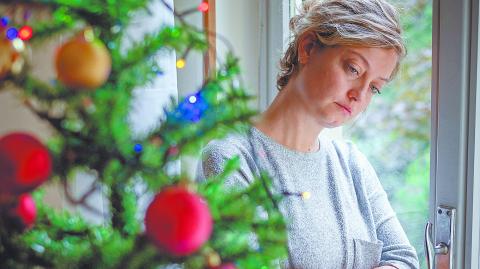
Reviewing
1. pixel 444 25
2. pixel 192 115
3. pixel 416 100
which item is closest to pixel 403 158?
pixel 416 100

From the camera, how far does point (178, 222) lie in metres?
0.36

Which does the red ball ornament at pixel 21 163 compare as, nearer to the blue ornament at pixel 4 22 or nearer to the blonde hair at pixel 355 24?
the blue ornament at pixel 4 22

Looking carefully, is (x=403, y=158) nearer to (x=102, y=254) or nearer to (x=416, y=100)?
(x=416, y=100)

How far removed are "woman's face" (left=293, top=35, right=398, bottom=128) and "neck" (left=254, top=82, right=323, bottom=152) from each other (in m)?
0.02

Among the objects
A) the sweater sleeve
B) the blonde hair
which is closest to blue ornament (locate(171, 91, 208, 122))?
the blonde hair

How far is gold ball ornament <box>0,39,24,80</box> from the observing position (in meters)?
0.40

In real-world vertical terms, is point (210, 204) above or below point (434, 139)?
above

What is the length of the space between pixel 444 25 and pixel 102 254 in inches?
39.1

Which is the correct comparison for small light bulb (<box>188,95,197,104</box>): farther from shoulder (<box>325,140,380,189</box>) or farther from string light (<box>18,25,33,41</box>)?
shoulder (<box>325,140,380,189</box>)

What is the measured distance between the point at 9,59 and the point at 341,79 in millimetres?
836

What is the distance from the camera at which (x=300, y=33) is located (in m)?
1.23

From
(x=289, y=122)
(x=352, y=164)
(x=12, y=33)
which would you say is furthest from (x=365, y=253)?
(x=12, y=33)

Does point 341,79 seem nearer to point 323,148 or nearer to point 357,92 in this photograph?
point 357,92

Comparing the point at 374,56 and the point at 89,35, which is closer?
the point at 89,35
